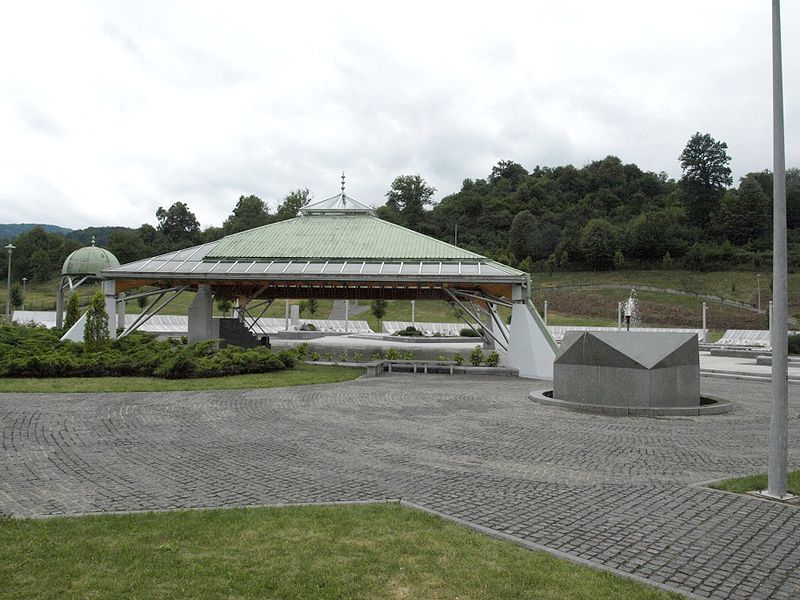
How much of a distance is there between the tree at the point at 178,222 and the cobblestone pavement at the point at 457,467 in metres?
100

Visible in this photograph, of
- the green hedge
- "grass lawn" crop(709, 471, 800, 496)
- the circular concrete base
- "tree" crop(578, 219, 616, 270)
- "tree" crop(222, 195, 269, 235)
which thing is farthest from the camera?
"tree" crop(222, 195, 269, 235)

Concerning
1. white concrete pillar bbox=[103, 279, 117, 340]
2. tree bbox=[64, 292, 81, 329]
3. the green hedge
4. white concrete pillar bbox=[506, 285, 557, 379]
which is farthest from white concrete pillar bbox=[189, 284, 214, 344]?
white concrete pillar bbox=[506, 285, 557, 379]

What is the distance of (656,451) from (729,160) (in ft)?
352

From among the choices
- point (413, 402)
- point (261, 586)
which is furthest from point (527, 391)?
point (261, 586)

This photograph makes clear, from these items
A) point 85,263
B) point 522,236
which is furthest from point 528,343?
point 522,236

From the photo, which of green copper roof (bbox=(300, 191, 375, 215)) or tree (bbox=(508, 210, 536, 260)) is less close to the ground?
tree (bbox=(508, 210, 536, 260))

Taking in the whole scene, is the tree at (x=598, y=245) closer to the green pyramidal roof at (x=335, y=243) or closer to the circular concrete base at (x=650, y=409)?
the green pyramidal roof at (x=335, y=243)

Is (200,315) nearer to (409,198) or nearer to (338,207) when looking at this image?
(338,207)

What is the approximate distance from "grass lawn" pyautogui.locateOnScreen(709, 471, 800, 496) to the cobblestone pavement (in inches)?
11.2

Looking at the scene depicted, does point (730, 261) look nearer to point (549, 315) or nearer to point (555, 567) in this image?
point (549, 315)

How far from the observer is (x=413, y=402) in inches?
610

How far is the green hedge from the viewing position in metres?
18.2

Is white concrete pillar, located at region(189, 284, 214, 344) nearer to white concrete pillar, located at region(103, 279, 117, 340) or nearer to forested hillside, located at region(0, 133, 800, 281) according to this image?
white concrete pillar, located at region(103, 279, 117, 340)

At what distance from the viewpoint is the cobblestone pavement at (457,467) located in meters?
5.68
